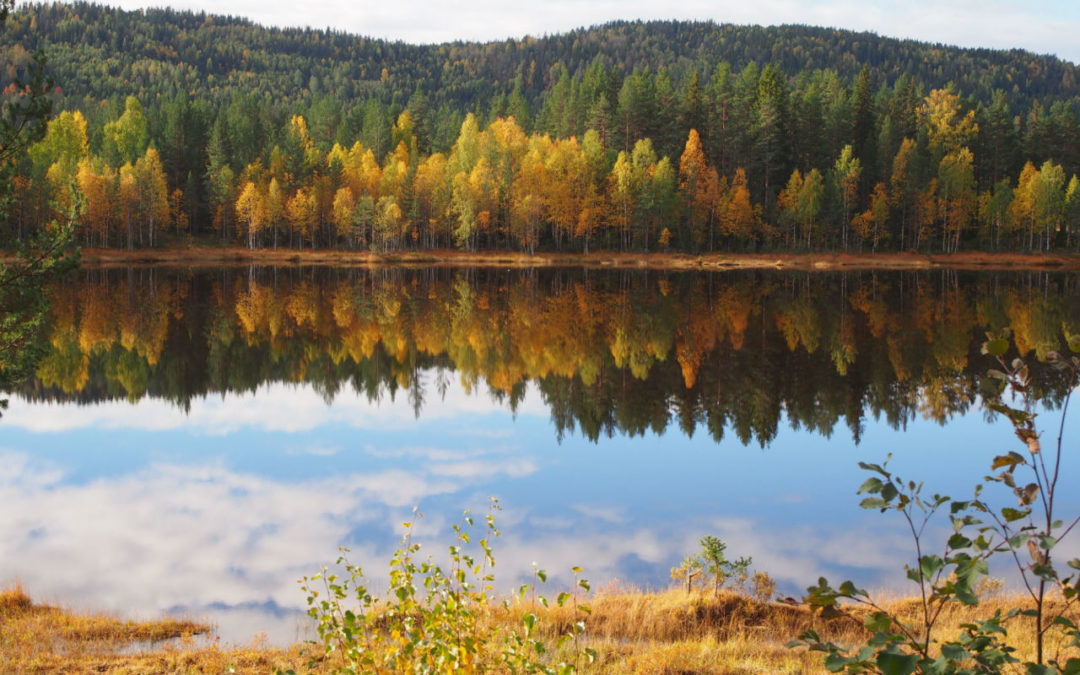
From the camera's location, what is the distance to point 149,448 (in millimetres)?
20688

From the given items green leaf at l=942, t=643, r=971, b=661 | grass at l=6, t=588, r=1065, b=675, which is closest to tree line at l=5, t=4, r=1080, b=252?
grass at l=6, t=588, r=1065, b=675

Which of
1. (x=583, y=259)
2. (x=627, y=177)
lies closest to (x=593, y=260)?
(x=583, y=259)

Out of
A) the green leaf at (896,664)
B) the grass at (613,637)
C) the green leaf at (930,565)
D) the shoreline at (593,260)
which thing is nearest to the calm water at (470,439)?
the grass at (613,637)

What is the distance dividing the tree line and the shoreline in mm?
2185

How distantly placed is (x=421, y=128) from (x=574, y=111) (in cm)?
2335

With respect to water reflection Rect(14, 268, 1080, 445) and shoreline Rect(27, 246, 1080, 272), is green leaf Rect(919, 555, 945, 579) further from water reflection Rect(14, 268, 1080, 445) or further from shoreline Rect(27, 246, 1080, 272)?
shoreline Rect(27, 246, 1080, 272)

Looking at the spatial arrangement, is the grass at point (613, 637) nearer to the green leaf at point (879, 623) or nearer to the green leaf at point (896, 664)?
the green leaf at point (879, 623)

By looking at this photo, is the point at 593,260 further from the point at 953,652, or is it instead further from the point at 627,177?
the point at 953,652

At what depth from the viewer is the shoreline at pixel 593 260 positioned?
268ft

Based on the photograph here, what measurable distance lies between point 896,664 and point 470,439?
18.6m

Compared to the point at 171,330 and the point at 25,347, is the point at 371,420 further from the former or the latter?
the point at 171,330

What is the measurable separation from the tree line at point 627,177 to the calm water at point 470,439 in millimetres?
40382

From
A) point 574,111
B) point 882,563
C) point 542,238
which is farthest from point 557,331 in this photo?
point 574,111

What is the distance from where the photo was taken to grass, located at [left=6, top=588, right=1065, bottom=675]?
839cm
